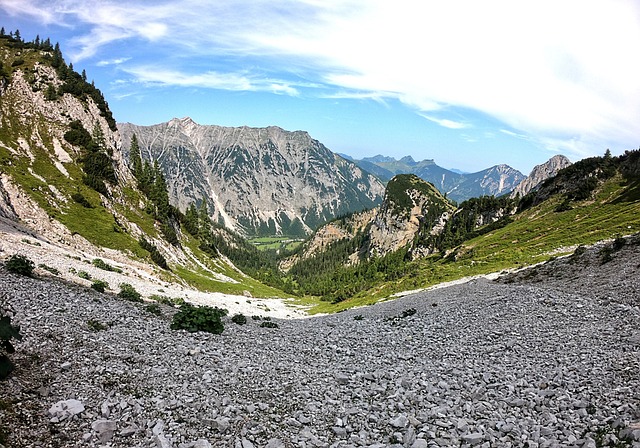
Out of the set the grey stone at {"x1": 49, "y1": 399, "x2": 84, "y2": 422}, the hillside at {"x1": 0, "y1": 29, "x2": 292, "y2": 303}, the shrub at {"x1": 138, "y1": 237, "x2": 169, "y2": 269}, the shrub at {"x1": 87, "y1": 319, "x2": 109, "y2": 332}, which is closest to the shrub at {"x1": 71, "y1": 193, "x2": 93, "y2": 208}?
the hillside at {"x1": 0, "y1": 29, "x2": 292, "y2": 303}

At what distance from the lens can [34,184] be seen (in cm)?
7600

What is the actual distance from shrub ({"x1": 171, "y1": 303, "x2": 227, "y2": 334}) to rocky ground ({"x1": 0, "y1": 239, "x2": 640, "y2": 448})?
3.30ft

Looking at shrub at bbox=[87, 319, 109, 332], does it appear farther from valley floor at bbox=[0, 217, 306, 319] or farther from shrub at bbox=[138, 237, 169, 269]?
shrub at bbox=[138, 237, 169, 269]

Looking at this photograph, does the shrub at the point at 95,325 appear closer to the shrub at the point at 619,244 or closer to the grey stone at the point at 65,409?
the grey stone at the point at 65,409

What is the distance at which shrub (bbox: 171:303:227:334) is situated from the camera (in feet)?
70.3

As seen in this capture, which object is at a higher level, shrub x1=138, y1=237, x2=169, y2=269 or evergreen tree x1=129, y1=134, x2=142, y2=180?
evergreen tree x1=129, y1=134, x2=142, y2=180

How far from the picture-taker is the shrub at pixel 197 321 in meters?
21.4

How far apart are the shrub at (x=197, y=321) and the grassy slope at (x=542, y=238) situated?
161 ft

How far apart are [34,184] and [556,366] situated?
305 feet

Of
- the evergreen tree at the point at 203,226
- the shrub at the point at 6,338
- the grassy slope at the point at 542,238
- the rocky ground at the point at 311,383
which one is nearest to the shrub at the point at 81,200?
the grassy slope at the point at 542,238

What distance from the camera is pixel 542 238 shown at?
83.6 m

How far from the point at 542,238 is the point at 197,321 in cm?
8481

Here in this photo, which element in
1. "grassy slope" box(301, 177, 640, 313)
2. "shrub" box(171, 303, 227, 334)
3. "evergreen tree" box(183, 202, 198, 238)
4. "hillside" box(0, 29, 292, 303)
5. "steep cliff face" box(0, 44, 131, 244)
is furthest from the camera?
"evergreen tree" box(183, 202, 198, 238)

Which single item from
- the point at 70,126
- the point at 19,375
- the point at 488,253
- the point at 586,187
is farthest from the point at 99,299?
the point at 586,187
